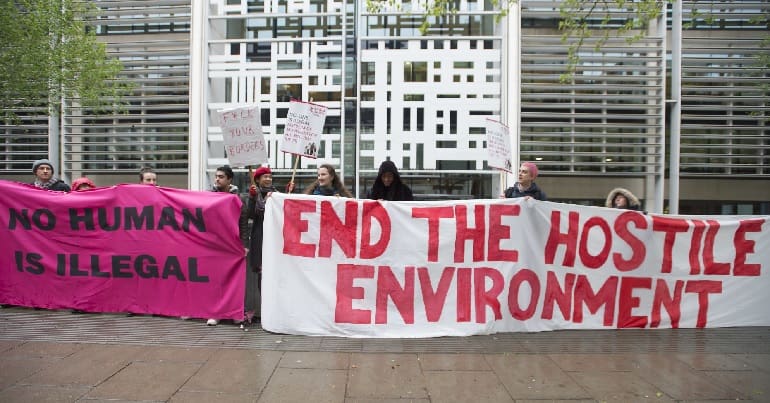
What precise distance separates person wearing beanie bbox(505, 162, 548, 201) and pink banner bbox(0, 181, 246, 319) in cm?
373

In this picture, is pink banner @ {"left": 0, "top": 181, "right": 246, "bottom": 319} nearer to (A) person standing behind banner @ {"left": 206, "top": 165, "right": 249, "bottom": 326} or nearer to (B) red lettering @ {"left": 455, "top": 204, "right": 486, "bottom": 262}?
(A) person standing behind banner @ {"left": 206, "top": 165, "right": 249, "bottom": 326}

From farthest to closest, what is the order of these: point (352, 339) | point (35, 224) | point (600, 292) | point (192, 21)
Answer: point (192, 21) < point (35, 224) < point (600, 292) < point (352, 339)

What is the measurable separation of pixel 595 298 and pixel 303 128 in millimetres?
4212

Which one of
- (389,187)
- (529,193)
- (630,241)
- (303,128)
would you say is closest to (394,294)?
(389,187)

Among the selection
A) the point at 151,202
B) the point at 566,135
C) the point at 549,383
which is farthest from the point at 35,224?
the point at 566,135

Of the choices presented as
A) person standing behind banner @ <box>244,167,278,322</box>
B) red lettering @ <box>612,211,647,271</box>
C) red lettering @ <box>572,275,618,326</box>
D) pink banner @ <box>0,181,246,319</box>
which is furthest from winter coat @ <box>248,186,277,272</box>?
red lettering @ <box>612,211,647,271</box>

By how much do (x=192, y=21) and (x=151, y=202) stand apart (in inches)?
363

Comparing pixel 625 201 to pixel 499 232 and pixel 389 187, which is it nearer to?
pixel 499 232

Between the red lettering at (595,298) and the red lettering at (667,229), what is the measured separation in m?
0.72

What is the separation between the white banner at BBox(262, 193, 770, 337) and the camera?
5.64 m

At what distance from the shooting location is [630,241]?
20.3ft

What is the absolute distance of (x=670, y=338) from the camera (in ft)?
18.6

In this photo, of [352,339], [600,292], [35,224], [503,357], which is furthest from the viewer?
[35,224]

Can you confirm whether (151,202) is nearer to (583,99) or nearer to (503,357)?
(503,357)
